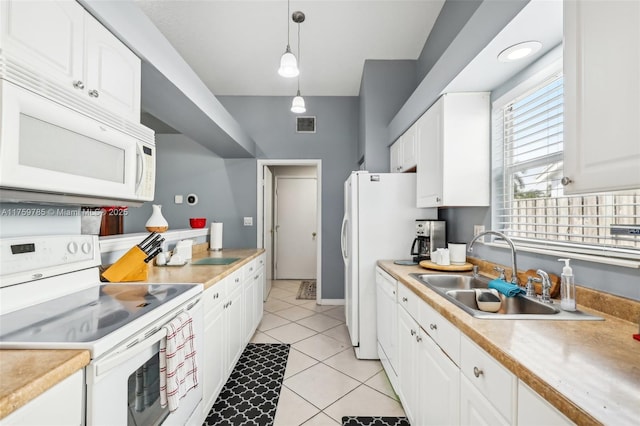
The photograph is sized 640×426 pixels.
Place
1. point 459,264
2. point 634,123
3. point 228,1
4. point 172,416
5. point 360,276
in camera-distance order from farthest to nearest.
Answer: point 360,276
point 228,1
point 459,264
point 172,416
point 634,123

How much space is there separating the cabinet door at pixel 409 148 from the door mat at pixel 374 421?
1.93 metres

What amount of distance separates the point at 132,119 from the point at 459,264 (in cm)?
233

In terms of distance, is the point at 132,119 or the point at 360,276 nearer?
the point at 132,119

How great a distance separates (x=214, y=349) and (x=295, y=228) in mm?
3958

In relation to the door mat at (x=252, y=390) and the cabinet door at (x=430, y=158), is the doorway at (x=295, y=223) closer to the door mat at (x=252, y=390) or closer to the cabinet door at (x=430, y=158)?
the door mat at (x=252, y=390)

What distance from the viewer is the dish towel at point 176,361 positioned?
123cm

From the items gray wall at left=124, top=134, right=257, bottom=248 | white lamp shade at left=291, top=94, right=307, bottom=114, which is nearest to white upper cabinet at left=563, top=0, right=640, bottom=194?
white lamp shade at left=291, top=94, right=307, bottom=114

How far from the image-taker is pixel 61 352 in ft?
2.68

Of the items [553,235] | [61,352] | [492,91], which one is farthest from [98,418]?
[492,91]

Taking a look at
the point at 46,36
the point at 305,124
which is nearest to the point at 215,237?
the point at 305,124

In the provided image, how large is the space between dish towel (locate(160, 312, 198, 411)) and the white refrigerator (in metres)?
1.59

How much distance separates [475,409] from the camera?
102 cm

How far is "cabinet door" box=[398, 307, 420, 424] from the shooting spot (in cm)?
165

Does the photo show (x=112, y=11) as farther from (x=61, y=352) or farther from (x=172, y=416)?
(x=172, y=416)
